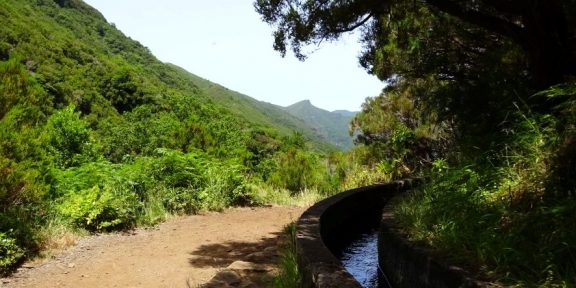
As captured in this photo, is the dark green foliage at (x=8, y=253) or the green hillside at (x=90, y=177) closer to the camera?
the dark green foliage at (x=8, y=253)

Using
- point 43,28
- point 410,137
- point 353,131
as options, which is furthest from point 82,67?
point 410,137

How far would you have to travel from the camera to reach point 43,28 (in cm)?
6994

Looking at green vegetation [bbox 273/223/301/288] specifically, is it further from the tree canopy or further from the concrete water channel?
the tree canopy

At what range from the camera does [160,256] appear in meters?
6.16

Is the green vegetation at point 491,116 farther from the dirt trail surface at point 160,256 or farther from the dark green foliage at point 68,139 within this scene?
the dark green foliage at point 68,139

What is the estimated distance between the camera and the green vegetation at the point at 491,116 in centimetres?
339

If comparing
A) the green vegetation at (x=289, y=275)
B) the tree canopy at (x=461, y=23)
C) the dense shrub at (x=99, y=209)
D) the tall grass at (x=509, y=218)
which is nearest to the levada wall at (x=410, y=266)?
the tall grass at (x=509, y=218)

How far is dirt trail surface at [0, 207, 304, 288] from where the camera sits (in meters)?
5.20

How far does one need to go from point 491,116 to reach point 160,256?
16.2ft

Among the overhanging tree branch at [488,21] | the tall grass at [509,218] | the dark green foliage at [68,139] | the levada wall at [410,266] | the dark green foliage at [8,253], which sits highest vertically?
the overhanging tree branch at [488,21]

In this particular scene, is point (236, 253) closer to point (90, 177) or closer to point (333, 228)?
point (333, 228)

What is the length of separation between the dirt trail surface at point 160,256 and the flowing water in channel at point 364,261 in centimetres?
107

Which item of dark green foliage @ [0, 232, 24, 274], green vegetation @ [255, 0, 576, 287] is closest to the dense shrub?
dark green foliage @ [0, 232, 24, 274]

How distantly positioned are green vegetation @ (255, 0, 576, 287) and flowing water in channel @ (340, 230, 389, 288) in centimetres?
84
